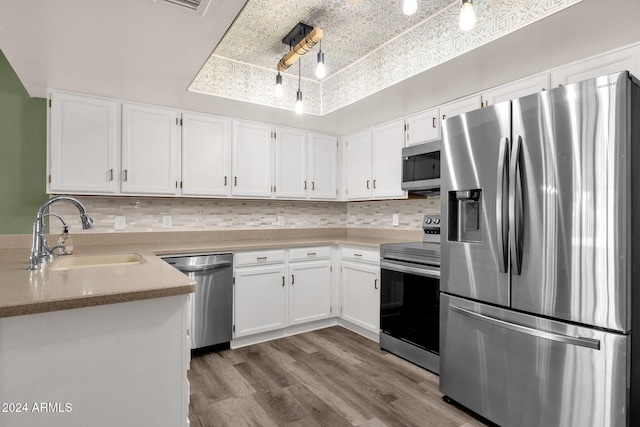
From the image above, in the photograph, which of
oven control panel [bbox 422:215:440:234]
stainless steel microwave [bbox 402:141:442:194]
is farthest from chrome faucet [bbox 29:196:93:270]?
oven control panel [bbox 422:215:440:234]

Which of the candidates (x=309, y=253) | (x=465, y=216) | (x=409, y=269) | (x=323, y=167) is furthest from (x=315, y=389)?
(x=323, y=167)

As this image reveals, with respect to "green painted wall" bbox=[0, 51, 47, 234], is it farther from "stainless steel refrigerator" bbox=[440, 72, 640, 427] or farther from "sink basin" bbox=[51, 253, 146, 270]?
"stainless steel refrigerator" bbox=[440, 72, 640, 427]

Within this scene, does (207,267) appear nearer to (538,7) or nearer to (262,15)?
(262,15)

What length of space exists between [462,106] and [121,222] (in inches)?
122

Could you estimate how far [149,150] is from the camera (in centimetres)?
290

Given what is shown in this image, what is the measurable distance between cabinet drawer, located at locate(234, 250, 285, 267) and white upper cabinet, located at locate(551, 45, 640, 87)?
8.17 ft

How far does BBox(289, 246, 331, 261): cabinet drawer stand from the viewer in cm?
326

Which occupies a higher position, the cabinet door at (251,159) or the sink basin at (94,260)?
the cabinet door at (251,159)

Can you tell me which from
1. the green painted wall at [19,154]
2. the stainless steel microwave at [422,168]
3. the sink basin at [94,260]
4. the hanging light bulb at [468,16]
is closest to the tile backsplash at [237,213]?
the green painted wall at [19,154]

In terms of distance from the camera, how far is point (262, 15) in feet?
Result: 7.27

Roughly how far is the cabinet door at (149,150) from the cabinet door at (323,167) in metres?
1.46

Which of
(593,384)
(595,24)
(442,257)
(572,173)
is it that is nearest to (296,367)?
(442,257)

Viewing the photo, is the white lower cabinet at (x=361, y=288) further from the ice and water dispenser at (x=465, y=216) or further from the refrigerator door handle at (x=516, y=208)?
the refrigerator door handle at (x=516, y=208)

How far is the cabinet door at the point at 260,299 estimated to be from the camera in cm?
296
